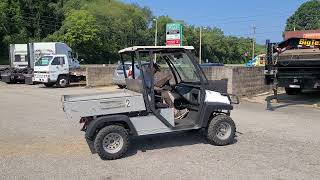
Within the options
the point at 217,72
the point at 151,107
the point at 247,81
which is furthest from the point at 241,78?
the point at 151,107

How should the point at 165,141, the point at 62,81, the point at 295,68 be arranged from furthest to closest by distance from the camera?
the point at 62,81
the point at 295,68
the point at 165,141

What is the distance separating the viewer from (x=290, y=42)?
14.6 m

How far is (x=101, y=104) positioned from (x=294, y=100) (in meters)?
11.2

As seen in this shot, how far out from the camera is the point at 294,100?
56.7 ft

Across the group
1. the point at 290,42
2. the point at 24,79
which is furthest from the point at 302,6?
the point at 290,42

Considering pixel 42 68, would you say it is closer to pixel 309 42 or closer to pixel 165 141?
pixel 309 42

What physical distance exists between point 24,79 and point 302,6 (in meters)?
90.3

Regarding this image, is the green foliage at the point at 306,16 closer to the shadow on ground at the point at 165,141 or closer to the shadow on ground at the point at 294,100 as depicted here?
the shadow on ground at the point at 294,100

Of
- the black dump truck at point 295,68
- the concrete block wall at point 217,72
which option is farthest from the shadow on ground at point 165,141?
the concrete block wall at point 217,72

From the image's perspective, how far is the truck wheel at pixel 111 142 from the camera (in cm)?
777

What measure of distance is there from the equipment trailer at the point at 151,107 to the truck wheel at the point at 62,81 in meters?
17.1

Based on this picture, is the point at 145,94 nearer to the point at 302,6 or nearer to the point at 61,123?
the point at 61,123

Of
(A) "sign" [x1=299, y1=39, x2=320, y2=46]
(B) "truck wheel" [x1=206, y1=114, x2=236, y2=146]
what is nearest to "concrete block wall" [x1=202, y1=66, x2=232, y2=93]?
(A) "sign" [x1=299, y1=39, x2=320, y2=46]

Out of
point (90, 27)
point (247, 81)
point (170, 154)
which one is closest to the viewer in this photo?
point (170, 154)
